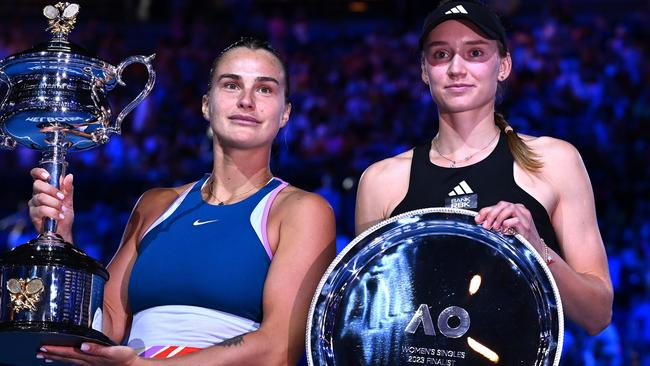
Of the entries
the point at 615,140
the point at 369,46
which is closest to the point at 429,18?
the point at 615,140

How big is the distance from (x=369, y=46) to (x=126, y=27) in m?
2.80

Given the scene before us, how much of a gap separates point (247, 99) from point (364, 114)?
18.5 ft

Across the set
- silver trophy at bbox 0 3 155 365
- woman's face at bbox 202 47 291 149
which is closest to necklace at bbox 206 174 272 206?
woman's face at bbox 202 47 291 149

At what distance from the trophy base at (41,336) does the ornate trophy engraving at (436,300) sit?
46 cm

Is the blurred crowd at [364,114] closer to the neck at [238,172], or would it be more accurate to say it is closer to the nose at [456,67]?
the neck at [238,172]

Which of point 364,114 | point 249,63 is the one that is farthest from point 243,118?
point 364,114

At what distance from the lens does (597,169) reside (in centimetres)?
658

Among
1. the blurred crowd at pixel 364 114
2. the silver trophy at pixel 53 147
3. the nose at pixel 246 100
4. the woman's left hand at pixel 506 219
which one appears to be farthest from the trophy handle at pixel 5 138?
the blurred crowd at pixel 364 114

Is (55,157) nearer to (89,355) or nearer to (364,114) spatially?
(89,355)

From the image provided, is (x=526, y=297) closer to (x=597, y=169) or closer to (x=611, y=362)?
(x=611, y=362)

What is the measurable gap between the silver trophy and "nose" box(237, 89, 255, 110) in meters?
0.24

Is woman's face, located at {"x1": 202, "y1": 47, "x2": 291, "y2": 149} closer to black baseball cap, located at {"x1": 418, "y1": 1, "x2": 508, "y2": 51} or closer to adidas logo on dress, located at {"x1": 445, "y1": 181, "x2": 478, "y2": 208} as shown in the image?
black baseball cap, located at {"x1": 418, "y1": 1, "x2": 508, "y2": 51}

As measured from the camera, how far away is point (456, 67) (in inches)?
96.4

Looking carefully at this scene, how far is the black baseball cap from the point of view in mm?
2459
